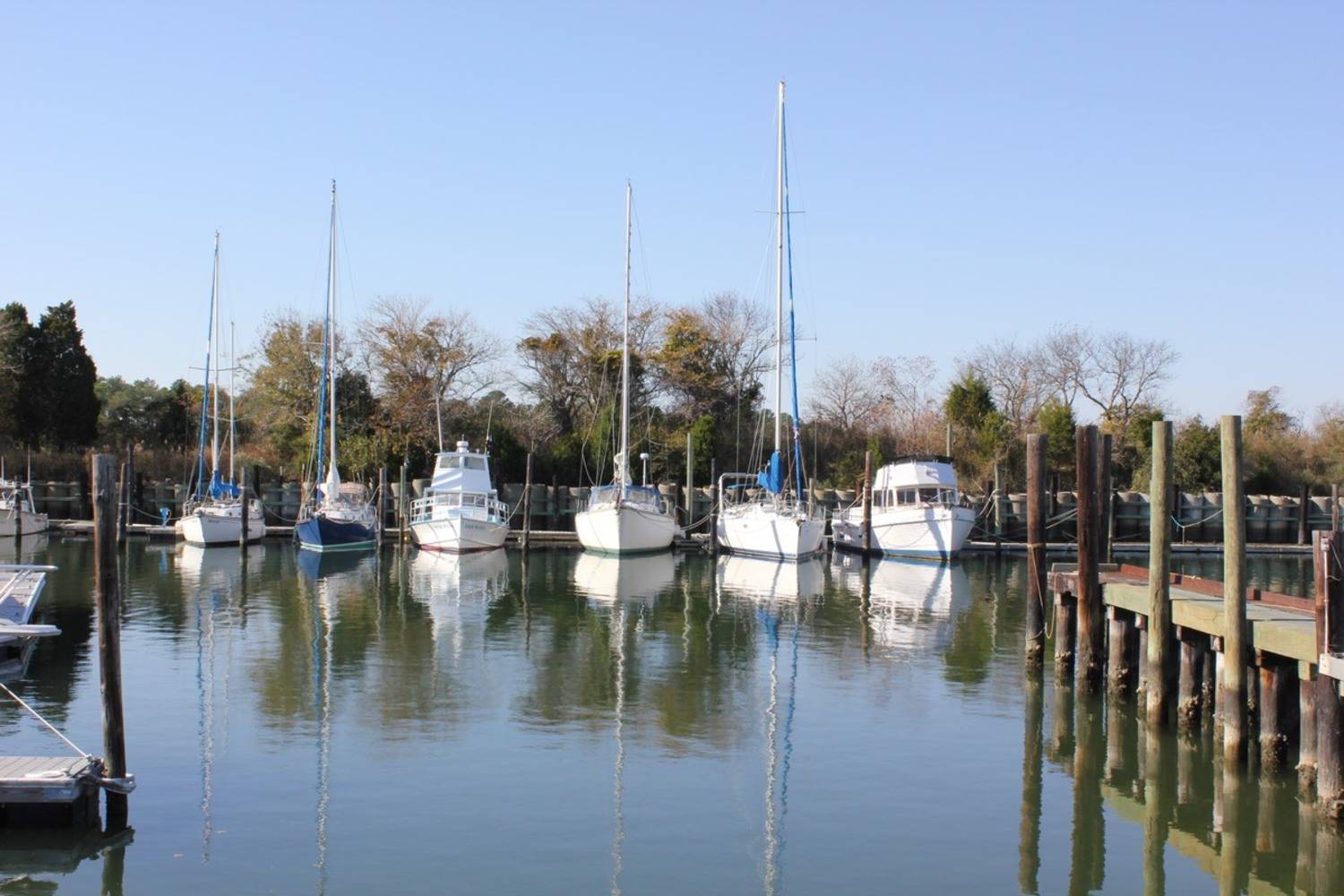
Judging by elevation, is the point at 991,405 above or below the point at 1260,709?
above

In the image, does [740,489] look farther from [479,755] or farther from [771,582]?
[479,755]

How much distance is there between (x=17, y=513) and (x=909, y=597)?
3332cm

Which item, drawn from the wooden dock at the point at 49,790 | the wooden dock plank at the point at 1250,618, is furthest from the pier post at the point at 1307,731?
the wooden dock at the point at 49,790

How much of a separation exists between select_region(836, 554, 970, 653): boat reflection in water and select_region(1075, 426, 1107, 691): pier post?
5736mm

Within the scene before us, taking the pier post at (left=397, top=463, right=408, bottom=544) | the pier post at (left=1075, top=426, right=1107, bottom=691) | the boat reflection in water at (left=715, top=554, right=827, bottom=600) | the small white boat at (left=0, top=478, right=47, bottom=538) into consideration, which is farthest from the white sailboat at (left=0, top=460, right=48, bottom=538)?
the pier post at (left=1075, top=426, right=1107, bottom=691)

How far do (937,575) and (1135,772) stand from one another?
80.8 ft

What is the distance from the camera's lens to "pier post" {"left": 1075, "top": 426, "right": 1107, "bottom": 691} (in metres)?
18.4

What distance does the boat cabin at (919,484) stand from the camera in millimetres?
45000

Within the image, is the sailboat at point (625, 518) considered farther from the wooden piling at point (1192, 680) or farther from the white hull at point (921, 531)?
the wooden piling at point (1192, 680)

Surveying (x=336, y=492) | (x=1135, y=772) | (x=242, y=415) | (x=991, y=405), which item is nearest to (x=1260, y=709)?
(x=1135, y=772)

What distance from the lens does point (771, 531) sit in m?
42.9

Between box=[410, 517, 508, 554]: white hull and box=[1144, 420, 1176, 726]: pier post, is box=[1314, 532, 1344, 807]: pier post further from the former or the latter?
box=[410, 517, 508, 554]: white hull

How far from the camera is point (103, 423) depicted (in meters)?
69.2

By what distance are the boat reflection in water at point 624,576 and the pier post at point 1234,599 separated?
1908 cm
